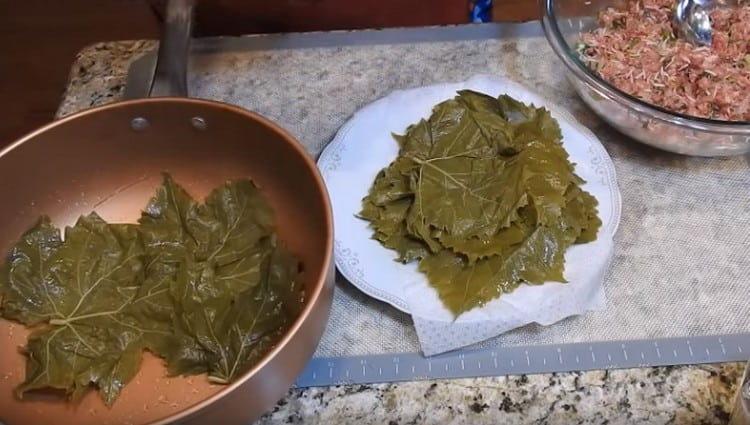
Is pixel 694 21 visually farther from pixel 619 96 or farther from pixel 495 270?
pixel 495 270

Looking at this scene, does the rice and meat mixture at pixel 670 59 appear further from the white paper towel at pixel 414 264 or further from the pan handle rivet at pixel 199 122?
the pan handle rivet at pixel 199 122

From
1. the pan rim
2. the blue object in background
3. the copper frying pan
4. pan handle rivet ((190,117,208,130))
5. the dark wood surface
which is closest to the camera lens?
the pan rim

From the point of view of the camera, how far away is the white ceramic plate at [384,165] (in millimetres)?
758

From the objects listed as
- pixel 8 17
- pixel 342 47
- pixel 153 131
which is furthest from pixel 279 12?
pixel 8 17

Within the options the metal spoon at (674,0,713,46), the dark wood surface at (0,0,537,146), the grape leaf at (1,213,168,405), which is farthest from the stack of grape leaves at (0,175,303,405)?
the dark wood surface at (0,0,537,146)

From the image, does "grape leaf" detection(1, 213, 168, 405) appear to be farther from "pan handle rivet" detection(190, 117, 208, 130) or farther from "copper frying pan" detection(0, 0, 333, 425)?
"pan handle rivet" detection(190, 117, 208, 130)

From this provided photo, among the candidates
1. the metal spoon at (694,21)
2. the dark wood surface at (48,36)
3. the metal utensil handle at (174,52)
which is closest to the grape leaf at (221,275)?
the metal utensil handle at (174,52)

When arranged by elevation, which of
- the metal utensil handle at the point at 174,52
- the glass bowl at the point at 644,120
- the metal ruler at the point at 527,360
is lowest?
the metal ruler at the point at 527,360

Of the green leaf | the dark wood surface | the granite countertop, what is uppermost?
the green leaf

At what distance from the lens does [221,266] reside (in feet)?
2.43

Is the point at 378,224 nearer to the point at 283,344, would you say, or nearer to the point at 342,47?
the point at 283,344

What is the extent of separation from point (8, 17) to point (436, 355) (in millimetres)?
1747

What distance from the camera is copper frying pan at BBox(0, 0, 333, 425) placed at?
2.20 ft

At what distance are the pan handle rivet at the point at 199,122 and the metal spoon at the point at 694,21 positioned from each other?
1.95ft
